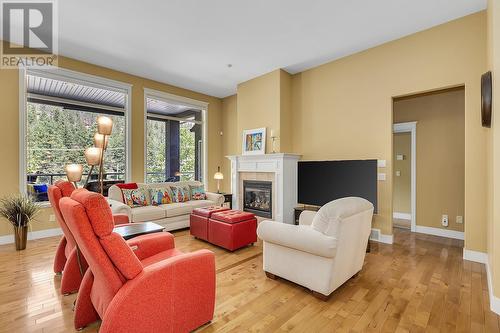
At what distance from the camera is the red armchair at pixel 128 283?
1.35 m

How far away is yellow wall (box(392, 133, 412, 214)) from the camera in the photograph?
5.18m

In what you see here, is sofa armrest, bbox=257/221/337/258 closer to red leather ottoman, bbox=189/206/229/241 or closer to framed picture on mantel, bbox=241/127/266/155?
red leather ottoman, bbox=189/206/229/241

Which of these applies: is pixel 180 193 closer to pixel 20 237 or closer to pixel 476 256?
pixel 20 237

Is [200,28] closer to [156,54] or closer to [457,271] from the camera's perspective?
[156,54]

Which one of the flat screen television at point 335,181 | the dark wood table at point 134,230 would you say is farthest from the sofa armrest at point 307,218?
the dark wood table at point 134,230

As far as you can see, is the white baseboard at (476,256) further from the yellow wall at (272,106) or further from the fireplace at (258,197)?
the yellow wall at (272,106)

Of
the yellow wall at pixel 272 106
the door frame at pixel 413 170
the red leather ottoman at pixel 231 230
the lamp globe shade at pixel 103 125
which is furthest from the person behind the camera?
the yellow wall at pixel 272 106

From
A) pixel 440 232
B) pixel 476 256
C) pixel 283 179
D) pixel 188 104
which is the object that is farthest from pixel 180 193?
pixel 440 232

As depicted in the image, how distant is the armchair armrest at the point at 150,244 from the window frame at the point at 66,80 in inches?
129

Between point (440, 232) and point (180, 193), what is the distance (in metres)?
5.00

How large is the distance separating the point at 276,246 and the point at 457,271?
225 centimetres

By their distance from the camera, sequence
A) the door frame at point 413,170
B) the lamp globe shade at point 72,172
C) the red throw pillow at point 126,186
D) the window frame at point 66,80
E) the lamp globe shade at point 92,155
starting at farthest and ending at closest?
1. the door frame at point 413,170
2. the red throw pillow at point 126,186
3. the window frame at point 66,80
4. the lamp globe shade at point 72,172
5. the lamp globe shade at point 92,155

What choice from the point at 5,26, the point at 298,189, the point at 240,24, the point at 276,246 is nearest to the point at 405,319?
the point at 276,246

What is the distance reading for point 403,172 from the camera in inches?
209
